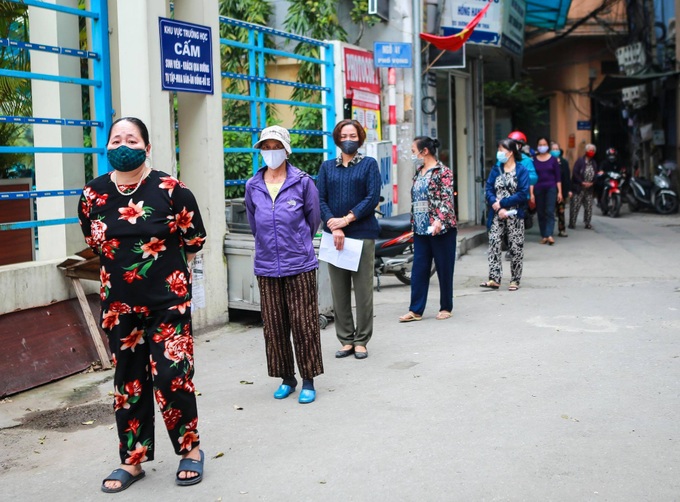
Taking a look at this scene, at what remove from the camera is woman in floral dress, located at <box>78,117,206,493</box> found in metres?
4.35

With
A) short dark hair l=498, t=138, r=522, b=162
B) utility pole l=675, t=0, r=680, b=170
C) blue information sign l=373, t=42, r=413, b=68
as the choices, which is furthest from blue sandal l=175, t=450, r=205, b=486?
utility pole l=675, t=0, r=680, b=170

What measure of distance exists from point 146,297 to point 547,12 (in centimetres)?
1997

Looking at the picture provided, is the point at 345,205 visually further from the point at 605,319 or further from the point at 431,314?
the point at 605,319

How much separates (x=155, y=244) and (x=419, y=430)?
1.91 metres

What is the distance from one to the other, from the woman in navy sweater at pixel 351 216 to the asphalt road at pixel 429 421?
301 millimetres

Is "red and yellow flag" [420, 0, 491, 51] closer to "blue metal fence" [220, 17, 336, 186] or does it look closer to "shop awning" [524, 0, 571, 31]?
"blue metal fence" [220, 17, 336, 186]

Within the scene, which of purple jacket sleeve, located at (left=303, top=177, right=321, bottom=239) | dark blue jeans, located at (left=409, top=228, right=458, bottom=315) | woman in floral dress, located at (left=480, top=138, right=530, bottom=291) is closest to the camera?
purple jacket sleeve, located at (left=303, top=177, right=321, bottom=239)

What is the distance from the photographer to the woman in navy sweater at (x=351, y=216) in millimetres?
7121

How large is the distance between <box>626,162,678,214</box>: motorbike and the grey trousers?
16155mm

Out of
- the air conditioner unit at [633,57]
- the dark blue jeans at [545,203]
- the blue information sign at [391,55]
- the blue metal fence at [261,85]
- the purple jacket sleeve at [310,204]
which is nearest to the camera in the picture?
the purple jacket sleeve at [310,204]

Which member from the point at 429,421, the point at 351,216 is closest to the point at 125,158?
the point at 429,421

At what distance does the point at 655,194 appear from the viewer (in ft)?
71.4

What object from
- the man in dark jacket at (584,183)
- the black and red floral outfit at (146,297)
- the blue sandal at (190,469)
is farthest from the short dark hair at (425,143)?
the man in dark jacket at (584,183)

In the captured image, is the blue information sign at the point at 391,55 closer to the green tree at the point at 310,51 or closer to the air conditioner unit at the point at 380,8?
the air conditioner unit at the point at 380,8
